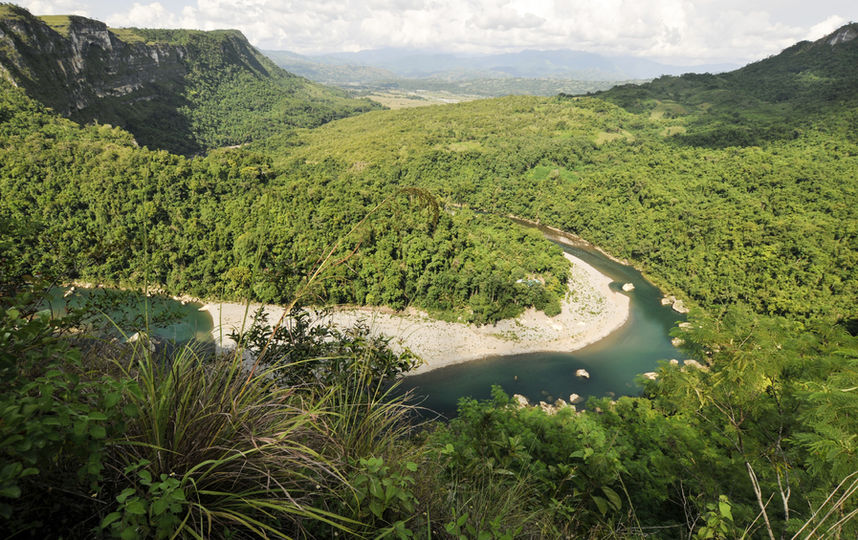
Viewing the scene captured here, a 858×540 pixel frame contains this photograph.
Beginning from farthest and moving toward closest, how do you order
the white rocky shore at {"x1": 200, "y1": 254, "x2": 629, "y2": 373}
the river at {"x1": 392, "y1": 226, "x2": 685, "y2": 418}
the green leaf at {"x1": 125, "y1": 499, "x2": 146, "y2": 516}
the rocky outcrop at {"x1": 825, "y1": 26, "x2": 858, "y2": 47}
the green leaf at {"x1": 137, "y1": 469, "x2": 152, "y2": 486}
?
1. the rocky outcrop at {"x1": 825, "y1": 26, "x2": 858, "y2": 47}
2. the white rocky shore at {"x1": 200, "y1": 254, "x2": 629, "y2": 373}
3. the river at {"x1": 392, "y1": 226, "x2": 685, "y2": 418}
4. the green leaf at {"x1": 137, "y1": 469, "x2": 152, "y2": 486}
5. the green leaf at {"x1": 125, "y1": 499, "x2": 146, "y2": 516}

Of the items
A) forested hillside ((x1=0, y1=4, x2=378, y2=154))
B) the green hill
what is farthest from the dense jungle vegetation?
forested hillside ((x1=0, y1=4, x2=378, y2=154))

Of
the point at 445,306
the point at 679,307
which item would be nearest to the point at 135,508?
the point at 445,306

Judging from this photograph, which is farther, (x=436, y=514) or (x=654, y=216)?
(x=654, y=216)

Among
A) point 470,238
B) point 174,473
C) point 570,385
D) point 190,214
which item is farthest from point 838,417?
point 190,214

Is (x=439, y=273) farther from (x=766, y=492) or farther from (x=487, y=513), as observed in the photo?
(x=487, y=513)

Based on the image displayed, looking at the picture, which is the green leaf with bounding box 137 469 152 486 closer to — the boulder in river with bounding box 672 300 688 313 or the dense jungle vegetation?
the dense jungle vegetation

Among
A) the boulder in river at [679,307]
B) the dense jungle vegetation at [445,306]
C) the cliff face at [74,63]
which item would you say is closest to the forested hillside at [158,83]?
the cliff face at [74,63]
